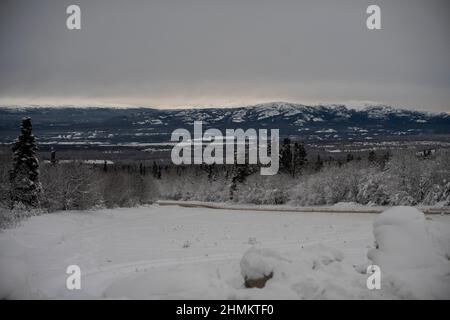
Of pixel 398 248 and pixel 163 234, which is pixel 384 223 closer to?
pixel 398 248

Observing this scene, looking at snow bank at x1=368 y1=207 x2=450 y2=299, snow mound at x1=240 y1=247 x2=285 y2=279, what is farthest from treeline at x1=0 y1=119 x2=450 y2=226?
snow bank at x1=368 y1=207 x2=450 y2=299

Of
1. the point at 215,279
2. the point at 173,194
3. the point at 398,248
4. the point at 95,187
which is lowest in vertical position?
the point at 173,194

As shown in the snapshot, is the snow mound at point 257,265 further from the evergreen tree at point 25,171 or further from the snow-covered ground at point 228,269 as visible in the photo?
the evergreen tree at point 25,171

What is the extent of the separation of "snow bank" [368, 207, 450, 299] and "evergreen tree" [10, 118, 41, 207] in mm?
37420

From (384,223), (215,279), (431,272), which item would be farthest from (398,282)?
(215,279)

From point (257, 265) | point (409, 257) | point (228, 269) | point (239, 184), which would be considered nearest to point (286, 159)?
point (239, 184)

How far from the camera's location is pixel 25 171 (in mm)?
47250

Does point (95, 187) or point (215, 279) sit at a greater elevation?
point (215, 279)

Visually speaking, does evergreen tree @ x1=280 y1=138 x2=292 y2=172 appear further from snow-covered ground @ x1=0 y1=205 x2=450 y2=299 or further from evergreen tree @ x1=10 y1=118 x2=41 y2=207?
snow-covered ground @ x1=0 y1=205 x2=450 y2=299

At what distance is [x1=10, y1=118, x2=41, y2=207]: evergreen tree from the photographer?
152 ft

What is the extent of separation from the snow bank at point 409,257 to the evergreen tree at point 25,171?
37.4m

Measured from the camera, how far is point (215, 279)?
15.5 meters

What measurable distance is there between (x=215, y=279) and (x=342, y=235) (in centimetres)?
1575
